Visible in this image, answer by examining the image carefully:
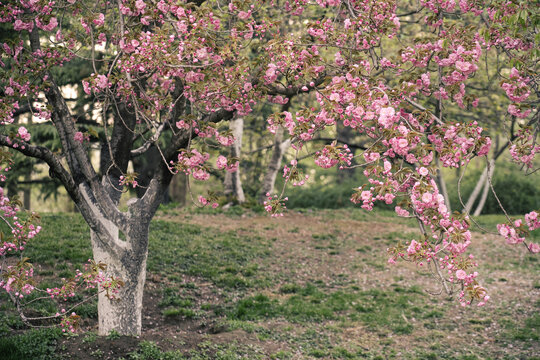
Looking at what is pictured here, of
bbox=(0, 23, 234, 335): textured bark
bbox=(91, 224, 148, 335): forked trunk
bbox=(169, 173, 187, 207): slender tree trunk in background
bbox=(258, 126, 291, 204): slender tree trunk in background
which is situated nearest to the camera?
bbox=(0, 23, 234, 335): textured bark

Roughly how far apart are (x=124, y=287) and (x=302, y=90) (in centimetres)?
319

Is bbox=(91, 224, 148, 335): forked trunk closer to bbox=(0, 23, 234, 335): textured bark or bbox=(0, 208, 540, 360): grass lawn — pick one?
bbox=(0, 23, 234, 335): textured bark

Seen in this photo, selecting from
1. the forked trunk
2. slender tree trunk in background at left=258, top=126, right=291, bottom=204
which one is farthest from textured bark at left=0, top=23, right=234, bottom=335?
slender tree trunk in background at left=258, top=126, right=291, bottom=204

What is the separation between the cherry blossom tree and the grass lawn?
1.07 m

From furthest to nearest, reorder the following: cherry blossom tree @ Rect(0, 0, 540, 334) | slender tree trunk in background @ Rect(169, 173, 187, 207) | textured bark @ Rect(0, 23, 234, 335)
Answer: slender tree trunk in background @ Rect(169, 173, 187, 207) < textured bark @ Rect(0, 23, 234, 335) < cherry blossom tree @ Rect(0, 0, 540, 334)

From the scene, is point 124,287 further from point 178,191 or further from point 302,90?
point 178,191

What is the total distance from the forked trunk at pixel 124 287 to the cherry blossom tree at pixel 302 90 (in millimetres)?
13

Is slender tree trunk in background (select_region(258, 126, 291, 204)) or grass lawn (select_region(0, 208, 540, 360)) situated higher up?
slender tree trunk in background (select_region(258, 126, 291, 204))

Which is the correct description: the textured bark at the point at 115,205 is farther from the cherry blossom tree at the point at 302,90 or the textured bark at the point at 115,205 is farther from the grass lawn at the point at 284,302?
the grass lawn at the point at 284,302

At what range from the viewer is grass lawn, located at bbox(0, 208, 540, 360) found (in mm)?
6047

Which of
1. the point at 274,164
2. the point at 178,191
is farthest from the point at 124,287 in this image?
the point at 178,191

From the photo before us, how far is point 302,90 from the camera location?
540cm

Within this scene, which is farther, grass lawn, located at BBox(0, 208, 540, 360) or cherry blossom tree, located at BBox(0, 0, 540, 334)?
grass lawn, located at BBox(0, 208, 540, 360)

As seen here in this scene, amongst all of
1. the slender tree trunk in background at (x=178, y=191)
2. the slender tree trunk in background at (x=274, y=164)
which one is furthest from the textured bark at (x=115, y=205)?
the slender tree trunk in background at (x=178, y=191)
